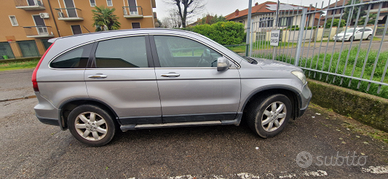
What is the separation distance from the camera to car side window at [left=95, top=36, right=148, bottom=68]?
7.51ft

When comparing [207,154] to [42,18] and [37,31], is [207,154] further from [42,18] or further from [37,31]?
[42,18]

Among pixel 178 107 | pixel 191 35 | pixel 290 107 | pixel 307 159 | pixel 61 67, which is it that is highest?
pixel 191 35

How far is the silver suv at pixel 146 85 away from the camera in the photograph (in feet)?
7.34

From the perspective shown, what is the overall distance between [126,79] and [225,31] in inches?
671

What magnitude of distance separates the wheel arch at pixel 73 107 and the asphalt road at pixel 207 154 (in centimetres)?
49

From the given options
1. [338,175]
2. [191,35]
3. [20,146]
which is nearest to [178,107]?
[191,35]

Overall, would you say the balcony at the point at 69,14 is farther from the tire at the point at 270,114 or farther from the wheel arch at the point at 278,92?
the tire at the point at 270,114

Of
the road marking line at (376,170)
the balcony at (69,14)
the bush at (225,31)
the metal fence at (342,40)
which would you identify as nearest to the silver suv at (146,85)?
the road marking line at (376,170)

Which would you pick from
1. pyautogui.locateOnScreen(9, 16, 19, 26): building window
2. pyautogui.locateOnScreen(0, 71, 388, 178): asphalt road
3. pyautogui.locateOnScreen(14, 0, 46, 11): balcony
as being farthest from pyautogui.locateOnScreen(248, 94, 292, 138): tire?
pyautogui.locateOnScreen(9, 16, 19, 26): building window

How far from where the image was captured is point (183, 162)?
2188 millimetres

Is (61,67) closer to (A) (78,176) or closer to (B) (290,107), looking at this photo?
(A) (78,176)

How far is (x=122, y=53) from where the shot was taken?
233cm

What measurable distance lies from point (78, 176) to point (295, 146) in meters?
2.99

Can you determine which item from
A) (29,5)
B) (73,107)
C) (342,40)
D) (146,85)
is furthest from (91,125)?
(29,5)
